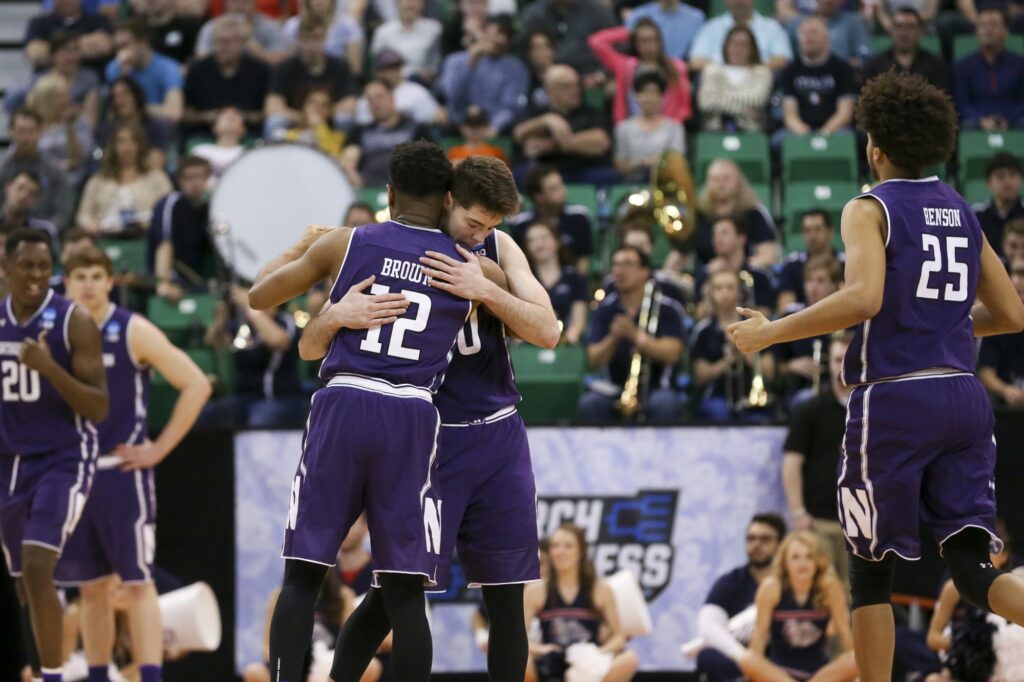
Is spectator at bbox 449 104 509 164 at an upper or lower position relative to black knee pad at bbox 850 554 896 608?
upper

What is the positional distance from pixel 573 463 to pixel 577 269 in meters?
2.13

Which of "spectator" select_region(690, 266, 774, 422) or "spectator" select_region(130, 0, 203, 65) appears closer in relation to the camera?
"spectator" select_region(690, 266, 774, 422)

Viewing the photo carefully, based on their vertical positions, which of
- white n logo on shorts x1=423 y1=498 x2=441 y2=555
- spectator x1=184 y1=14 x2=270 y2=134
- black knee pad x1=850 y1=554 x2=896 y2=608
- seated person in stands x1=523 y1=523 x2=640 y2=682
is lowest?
seated person in stands x1=523 y1=523 x2=640 y2=682

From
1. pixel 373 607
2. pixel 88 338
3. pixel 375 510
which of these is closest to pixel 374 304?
pixel 375 510

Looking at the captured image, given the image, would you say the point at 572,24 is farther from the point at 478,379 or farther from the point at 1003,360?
the point at 478,379

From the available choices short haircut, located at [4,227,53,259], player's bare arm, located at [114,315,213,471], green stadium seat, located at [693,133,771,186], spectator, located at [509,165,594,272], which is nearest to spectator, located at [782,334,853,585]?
spectator, located at [509,165,594,272]

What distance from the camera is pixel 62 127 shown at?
12875mm

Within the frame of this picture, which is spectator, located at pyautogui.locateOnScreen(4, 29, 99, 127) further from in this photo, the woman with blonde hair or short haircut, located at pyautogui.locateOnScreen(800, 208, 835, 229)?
the woman with blonde hair

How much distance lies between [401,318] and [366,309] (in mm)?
122

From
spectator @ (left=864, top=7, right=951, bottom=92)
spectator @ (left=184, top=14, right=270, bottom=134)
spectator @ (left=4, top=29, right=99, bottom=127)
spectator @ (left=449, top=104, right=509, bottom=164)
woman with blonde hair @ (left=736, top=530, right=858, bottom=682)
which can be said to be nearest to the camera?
woman with blonde hair @ (left=736, top=530, right=858, bottom=682)

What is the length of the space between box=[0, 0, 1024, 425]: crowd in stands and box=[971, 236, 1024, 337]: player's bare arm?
4.13 metres

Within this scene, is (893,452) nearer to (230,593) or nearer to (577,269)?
(230,593)

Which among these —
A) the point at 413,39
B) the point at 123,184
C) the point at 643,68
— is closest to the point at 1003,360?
the point at 643,68

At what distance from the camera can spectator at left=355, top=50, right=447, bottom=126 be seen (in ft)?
41.9
